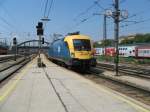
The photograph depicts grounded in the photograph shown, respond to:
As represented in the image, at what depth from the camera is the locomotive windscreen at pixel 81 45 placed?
29638 millimetres

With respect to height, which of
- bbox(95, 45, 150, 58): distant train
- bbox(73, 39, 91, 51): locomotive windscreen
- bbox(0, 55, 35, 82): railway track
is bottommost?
bbox(0, 55, 35, 82): railway track

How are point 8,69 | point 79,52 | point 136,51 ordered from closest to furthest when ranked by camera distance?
point 79,52 → point 8,69 → point 136,51

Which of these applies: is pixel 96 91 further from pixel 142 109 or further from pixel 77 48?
pixel 77 48

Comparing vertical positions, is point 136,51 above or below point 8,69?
above

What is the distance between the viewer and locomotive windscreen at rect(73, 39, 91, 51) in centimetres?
2964

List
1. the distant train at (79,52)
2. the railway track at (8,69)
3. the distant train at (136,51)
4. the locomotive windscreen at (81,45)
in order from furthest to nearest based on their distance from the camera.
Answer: the distant train at (136,51)
the locomotive windscreen at (81,45)
the distant train at (79,52)
the railway track at (8,69)

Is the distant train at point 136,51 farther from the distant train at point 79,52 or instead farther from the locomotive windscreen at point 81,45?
the locomotive windscreen at point 81,45

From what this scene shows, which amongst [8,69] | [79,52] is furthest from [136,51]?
[79,52]

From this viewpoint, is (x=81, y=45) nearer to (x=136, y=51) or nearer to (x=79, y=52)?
(x=79, y=52)

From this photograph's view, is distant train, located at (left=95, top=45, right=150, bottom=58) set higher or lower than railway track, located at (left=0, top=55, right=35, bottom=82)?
higher

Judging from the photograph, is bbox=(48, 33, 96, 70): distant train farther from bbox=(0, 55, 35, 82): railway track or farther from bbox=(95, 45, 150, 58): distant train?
bbox=(95, 45, 150, 58): distant train

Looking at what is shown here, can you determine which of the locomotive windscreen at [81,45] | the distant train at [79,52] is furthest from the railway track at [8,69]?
the locomotive windscreen at [81,45]

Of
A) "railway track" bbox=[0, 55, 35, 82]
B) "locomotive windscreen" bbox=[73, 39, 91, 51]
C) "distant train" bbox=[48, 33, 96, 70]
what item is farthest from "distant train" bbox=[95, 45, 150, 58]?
"locomotive windscreen" bbox=[73, 39, 91, 51]

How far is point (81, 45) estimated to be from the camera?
2992cm
